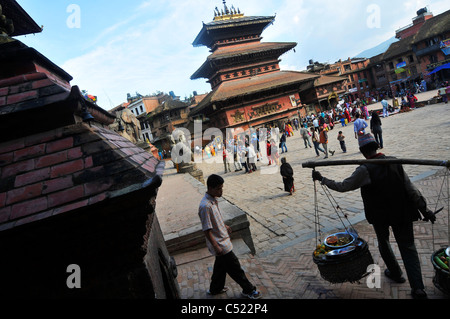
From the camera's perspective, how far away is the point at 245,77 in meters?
30.6

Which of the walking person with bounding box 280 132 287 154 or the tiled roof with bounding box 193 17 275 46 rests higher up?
the tiled roof with bounding box 193 17 275 46

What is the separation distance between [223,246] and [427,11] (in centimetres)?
6143

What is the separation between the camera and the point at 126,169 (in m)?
1.89

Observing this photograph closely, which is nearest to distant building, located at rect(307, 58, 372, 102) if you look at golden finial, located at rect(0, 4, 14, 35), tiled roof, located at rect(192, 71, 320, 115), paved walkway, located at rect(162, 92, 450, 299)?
tiled roof, located at rect(192, 71, 320, 115)

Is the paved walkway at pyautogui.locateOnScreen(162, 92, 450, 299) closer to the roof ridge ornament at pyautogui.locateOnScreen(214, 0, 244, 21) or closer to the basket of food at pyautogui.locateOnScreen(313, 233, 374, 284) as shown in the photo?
the basket of food at pyautogui.locateOnScreen(313, 233, 374, 284)

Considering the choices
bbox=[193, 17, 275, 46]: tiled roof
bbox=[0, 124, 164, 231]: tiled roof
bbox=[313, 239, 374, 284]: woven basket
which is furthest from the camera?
bbox=[193, 17, 275, 46]: tiled roof

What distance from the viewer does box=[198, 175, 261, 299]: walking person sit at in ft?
10.6

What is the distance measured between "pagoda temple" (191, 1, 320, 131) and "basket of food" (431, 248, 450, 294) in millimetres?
24045

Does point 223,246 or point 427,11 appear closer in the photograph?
point 223,246

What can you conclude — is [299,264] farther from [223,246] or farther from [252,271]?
[223,246]

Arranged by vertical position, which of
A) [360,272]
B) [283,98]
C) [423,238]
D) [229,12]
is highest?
[229,12]

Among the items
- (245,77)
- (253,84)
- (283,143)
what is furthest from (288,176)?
(245,77)

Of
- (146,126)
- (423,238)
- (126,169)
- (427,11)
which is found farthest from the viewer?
(146,126)
